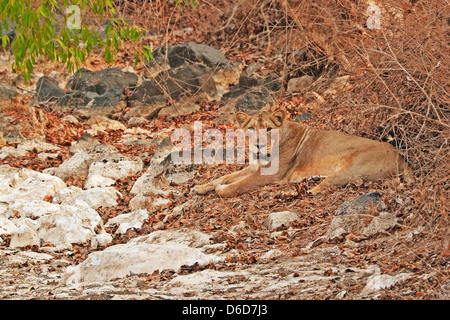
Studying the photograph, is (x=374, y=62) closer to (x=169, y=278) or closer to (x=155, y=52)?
(x=169, y=278)

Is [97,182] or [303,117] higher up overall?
[303,117]

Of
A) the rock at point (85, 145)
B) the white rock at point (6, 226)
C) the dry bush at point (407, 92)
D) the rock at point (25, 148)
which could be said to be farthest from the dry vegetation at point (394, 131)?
the rock at point (25, 148)

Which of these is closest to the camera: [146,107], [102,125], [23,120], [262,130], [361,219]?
[361,219]

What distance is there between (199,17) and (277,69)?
13.2 ft

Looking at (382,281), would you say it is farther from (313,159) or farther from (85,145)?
(85,145)

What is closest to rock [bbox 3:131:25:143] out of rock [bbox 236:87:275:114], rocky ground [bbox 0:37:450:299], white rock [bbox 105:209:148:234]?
rocky ground [bbox 0:37:450:299]

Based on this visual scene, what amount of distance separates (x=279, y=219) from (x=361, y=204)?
0.92 meters

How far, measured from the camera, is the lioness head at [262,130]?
8766 millimetres

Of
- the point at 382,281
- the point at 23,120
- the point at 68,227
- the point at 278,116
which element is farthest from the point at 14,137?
the point at 382,281

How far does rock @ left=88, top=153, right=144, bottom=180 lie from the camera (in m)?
10.4

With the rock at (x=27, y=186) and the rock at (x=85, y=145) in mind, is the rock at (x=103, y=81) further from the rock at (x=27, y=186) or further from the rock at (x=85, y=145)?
the rock at (x=27, y=186)

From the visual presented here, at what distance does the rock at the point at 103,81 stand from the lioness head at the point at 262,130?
7.31 m

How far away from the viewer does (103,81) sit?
628 inches
